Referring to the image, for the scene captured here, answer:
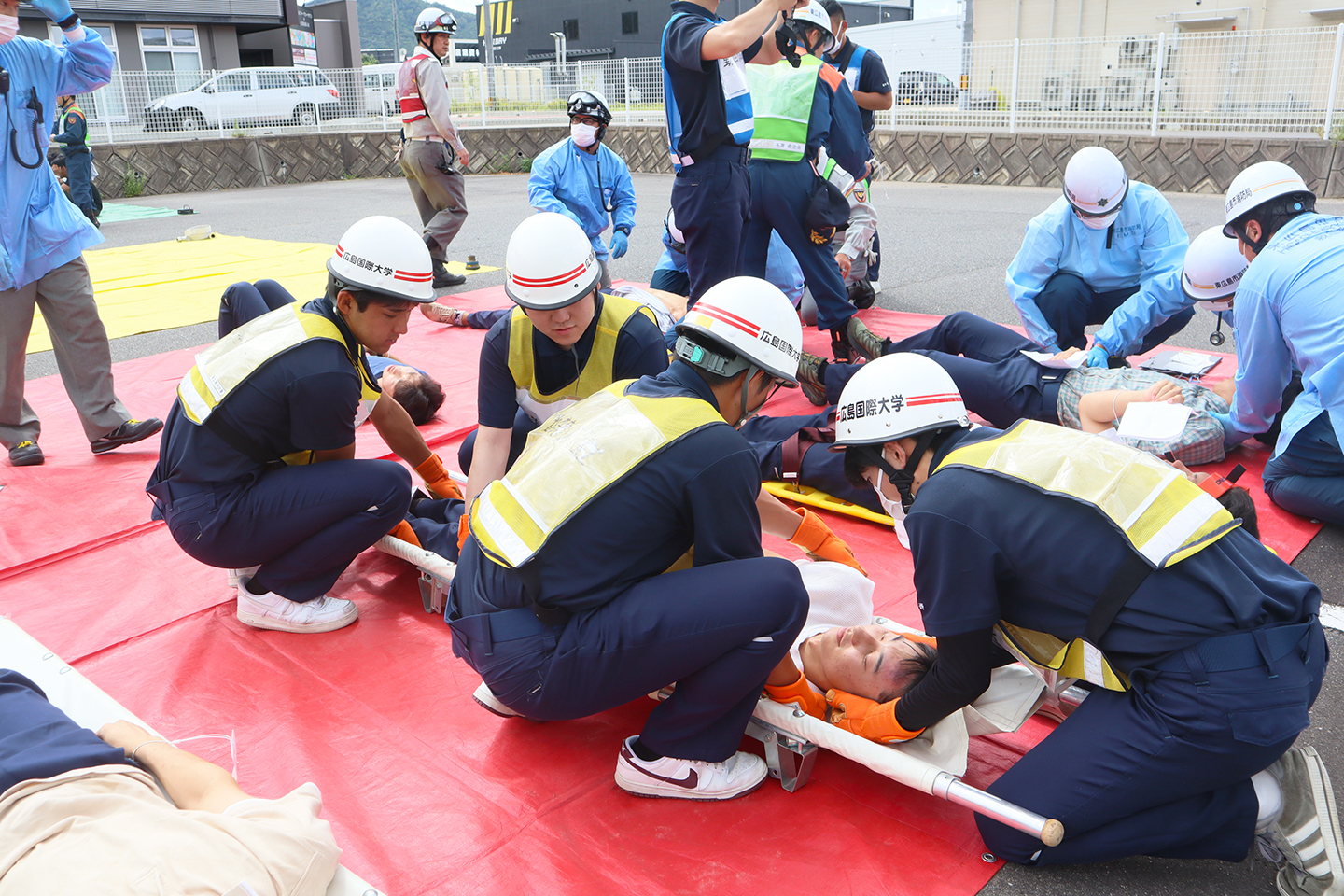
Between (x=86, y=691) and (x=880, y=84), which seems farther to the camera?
(x=880, y=84)

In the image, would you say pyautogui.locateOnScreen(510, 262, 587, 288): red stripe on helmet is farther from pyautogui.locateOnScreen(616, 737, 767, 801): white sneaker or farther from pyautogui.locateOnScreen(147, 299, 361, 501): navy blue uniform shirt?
pyautogui.locateOnScreen(616, 737, 767, 801): white sneaker

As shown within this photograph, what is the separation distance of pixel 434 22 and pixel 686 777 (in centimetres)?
→ 727

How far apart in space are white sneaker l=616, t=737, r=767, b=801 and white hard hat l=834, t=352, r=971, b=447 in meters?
0.83

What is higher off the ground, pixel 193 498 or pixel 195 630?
pixel 193 498

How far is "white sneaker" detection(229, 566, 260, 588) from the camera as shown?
315 centimetres

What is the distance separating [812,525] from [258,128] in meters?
18.4

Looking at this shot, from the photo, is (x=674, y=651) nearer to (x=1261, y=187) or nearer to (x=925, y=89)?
(x=1261, y=187)

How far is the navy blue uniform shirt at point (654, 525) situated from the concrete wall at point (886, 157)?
11.9 m

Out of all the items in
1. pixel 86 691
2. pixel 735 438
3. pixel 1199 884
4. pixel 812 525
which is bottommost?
pixel 1199 884

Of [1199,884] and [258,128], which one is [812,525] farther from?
[258,128]

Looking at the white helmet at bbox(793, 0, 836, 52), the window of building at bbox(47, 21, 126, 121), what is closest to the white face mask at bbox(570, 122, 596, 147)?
the white helmet at bbox(793, 0, 836, 52)

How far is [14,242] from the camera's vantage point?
4172mm

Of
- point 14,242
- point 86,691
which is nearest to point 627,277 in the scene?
point 14,242

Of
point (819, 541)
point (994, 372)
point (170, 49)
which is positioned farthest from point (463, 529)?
point (170, 49)
